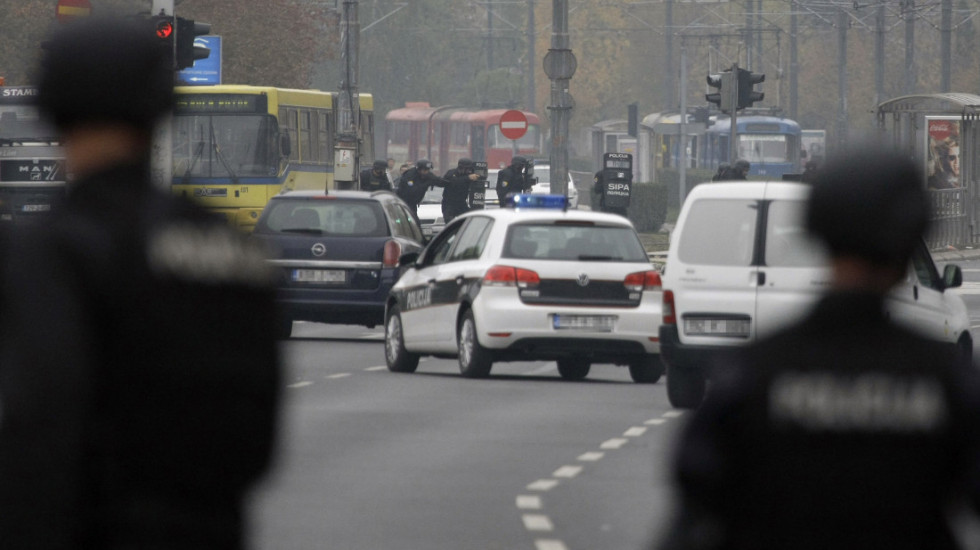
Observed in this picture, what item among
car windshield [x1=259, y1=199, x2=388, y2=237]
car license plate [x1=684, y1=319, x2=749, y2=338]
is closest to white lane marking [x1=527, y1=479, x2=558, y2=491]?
car license plate [x1=684, y1=319, x2=749, y2=338]

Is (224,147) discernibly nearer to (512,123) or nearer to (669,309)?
(512,123)

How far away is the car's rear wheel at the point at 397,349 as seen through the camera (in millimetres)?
18000

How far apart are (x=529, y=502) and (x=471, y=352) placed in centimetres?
717

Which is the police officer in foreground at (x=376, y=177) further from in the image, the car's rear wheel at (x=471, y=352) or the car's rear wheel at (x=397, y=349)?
the car's rear wheel at (x=471, y=352)

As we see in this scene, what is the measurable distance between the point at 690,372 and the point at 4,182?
80.7ft

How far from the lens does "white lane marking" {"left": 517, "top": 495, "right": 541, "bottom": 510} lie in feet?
32.1

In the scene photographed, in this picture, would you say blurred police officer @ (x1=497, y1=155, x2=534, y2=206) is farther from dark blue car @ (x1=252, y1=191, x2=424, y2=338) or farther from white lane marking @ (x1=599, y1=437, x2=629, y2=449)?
white lane marking @ (x1=599, y1=437, x2=629, y2=449)

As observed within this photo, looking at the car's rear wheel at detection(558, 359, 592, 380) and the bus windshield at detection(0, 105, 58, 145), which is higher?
the bus windshield at detection(0, 105, 58, 145)

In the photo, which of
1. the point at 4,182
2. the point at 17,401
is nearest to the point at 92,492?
the point at 17,401

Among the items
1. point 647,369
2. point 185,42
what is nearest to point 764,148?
point 185,42

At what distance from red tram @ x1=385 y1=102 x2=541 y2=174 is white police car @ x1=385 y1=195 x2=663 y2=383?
51.5 meters

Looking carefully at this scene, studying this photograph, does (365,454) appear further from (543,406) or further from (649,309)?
(649,309)

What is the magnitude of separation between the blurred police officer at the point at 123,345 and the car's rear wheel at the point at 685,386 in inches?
450

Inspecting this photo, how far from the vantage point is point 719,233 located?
559 inches
